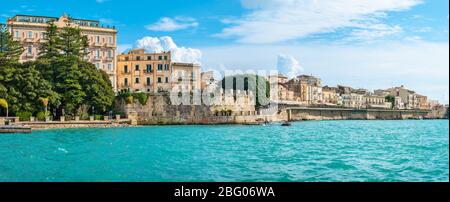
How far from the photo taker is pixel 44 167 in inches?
393

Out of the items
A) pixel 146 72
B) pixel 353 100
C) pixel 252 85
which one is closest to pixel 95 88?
pixel 146 72

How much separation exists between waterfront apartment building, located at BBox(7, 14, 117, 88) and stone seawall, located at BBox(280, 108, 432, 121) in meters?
18.7

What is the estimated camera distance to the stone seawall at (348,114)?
54.8 meters

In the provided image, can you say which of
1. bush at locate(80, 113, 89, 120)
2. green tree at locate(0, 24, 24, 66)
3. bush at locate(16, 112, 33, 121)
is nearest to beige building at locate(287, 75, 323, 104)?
bush at locate(80, 113, 89, 120)

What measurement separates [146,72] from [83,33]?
5912 millimetres

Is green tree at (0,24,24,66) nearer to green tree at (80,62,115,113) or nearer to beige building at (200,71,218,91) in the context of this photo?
green tree at (80,62,115,113)

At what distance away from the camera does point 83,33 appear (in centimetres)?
3803

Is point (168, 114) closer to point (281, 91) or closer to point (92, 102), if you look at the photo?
point (92, 102)

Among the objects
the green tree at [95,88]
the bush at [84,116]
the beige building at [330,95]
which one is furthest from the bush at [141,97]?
the beige building at [330,95]

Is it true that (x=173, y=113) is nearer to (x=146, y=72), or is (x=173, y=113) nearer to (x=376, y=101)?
(x=146, y=72)

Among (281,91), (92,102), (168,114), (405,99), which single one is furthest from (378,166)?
(405,99)

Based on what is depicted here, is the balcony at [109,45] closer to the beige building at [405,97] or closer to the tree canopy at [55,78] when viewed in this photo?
the tree canopy at [55,78]
